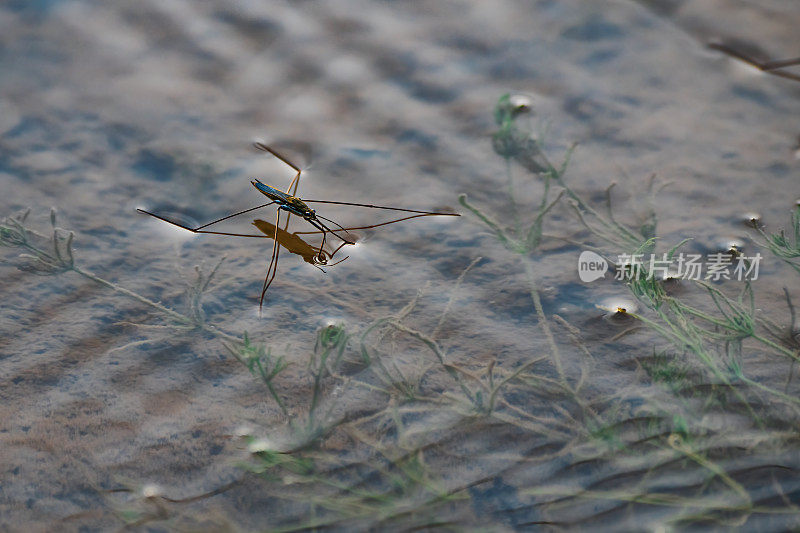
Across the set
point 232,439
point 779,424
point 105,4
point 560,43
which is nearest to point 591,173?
point 560,43

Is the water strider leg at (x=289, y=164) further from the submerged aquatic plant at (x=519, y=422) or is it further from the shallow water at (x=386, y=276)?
the submerged aquatic plant at (x=519, y=422)

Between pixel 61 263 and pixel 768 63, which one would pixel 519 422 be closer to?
pixel 61 263

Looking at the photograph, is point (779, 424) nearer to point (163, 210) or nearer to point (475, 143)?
point (475, 143)

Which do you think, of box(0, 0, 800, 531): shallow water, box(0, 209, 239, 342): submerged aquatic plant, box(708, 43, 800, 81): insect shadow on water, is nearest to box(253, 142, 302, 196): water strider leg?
box(0, 0, 800, 531): shallow water

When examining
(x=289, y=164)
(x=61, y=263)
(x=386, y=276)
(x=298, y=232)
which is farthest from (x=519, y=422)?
(x=61, y=263)

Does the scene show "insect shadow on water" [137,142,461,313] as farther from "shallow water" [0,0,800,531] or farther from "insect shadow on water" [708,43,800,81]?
"insect shadow on water" [708,43,800,81]
